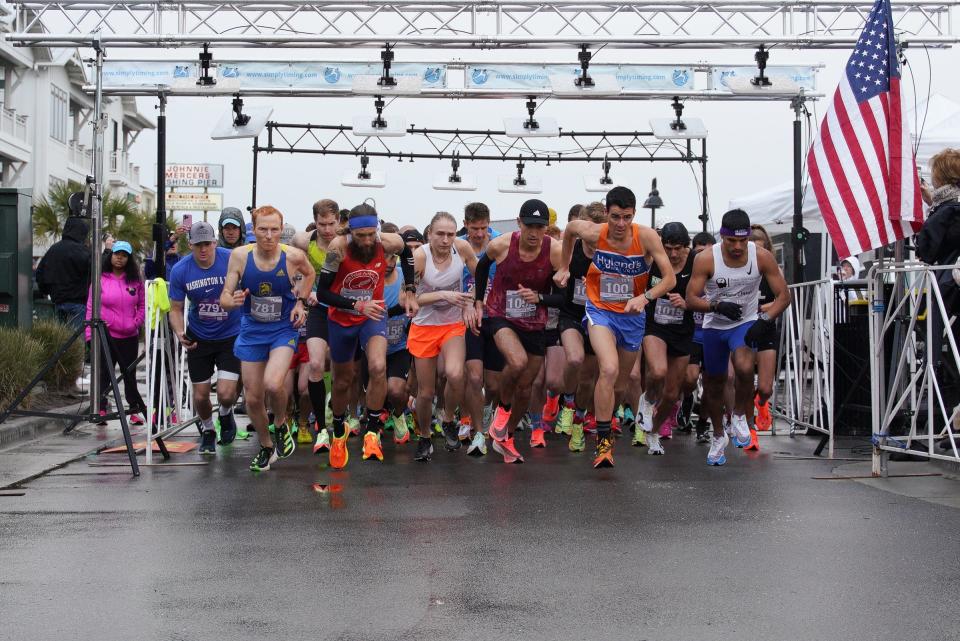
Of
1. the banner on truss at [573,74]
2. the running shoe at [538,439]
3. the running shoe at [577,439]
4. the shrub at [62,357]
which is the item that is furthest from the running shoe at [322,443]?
the banner on truss at [573,74]

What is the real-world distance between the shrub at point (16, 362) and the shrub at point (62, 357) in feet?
2.85

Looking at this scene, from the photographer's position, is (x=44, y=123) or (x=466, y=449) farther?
(x=44, y=123)

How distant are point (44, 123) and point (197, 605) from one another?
151 ft

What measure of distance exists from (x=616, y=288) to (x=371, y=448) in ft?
7.95

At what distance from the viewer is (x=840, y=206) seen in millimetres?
10039

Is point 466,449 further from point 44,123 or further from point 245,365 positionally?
point 44,123

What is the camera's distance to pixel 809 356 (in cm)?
1218

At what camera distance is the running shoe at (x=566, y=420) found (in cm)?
1267

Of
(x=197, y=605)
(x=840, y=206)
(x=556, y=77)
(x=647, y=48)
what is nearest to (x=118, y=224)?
(x=556, y=77)

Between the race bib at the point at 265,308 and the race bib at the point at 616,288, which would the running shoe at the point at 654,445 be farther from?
the race bib at the point at 265,308

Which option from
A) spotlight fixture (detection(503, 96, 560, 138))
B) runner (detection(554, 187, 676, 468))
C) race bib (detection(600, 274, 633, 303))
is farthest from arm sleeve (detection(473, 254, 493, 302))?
spotlight fixture (detection(503, 96, 560, 138))

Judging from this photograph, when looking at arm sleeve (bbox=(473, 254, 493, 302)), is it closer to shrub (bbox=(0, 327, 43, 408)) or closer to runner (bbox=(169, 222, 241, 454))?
runner (bbox=(169, 222, 241, 454))

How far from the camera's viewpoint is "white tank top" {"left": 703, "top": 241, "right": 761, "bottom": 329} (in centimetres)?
1039

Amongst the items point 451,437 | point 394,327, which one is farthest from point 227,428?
point 451,437
